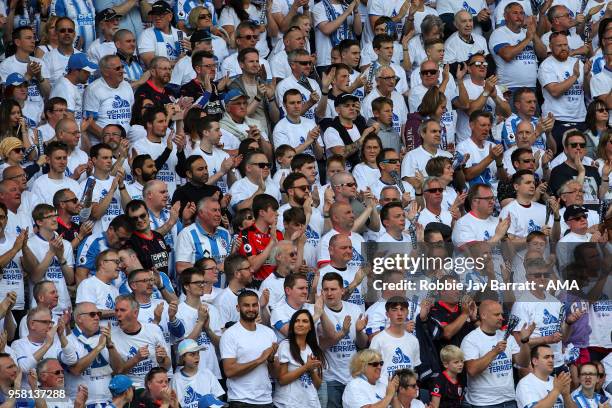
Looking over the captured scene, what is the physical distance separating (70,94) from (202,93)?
4.43ft

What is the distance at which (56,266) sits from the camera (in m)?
15.5

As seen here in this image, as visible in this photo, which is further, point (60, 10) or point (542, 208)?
point (60, 10)

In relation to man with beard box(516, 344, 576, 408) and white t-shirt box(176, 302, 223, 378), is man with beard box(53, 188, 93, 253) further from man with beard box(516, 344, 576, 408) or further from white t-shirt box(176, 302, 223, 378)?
man with beard box(516, 344, 576, 408)

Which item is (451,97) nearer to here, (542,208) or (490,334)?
(542,208)

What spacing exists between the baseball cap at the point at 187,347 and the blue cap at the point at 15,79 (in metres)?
4.38

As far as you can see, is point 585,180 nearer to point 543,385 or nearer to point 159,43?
point 543,385

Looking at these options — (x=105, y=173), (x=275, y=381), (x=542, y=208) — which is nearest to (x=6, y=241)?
(x=105, y=173)

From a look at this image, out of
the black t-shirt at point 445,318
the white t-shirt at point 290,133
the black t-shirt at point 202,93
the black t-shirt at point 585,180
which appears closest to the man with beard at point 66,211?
the black t-shirt at point 202,93

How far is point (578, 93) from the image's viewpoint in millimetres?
19812

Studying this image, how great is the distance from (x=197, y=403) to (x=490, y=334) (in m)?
2.87

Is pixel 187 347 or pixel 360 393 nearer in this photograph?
pixel 187 347

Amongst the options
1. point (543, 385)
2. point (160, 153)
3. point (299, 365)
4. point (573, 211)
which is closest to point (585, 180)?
point (573, 211)

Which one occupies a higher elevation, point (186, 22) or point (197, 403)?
point (186, 22)

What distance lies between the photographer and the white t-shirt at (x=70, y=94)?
17.8 metres
